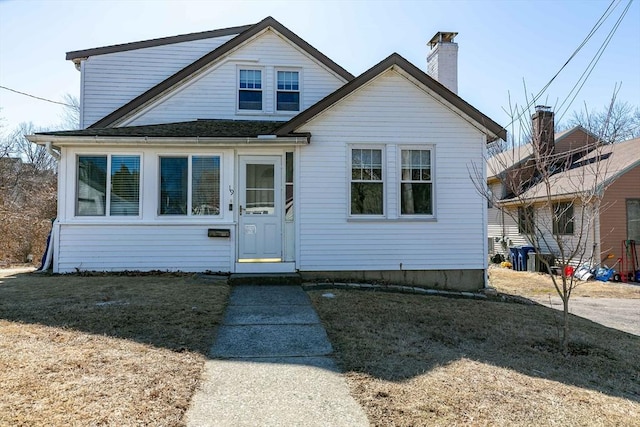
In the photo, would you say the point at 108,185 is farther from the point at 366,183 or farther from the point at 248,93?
the point at 366,183

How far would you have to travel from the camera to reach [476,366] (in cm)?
418

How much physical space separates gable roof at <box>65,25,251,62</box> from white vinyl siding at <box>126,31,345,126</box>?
1.68m

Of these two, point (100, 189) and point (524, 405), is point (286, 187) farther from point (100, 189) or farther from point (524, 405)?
point (524, 405)

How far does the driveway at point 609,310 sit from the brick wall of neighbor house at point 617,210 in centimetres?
434

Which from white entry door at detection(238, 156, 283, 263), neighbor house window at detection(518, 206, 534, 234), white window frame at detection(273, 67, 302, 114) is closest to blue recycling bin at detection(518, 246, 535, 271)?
neighbor house window at detection(518, 206, 534, 234)

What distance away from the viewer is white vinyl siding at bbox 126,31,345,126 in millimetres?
10688

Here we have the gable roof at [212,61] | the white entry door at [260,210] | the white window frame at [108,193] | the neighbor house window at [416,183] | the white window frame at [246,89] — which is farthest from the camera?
the white window frame at [246,89]

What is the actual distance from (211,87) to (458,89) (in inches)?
269

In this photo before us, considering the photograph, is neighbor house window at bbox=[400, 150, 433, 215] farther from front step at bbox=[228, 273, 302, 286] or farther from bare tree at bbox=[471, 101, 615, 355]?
front step at bbox=[228, 273, 302, 286]

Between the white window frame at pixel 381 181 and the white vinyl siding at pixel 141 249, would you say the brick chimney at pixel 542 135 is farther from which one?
the white vinyl siding at pixel 141 249

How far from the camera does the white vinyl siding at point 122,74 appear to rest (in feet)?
37.0

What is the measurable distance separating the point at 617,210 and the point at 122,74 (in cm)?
1655

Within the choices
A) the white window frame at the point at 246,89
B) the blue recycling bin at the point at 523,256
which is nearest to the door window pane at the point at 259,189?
the white window frame at the point at 246,89

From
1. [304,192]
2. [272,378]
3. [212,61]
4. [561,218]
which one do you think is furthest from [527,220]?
[561,218]
